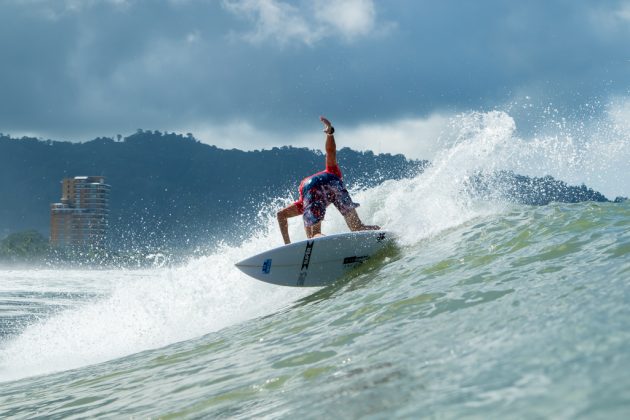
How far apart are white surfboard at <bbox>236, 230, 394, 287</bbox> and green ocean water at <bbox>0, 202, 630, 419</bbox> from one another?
281 mm

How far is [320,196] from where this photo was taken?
10750 mm

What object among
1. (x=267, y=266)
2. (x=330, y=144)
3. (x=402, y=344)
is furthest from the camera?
(x=330, y=144)

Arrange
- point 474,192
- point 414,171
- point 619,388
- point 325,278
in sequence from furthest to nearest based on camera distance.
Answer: point 414,171 → point 474,192 → point 325,278 → point 619,388

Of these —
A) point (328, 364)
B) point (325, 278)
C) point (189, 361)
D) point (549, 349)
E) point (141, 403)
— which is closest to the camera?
point (549, 349)

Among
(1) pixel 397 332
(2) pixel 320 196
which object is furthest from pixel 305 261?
(1) pixel 397 332

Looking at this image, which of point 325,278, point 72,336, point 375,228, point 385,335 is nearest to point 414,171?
point 375,228

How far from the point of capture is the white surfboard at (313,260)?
9.90m

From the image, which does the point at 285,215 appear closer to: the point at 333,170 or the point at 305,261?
the point at 333,170

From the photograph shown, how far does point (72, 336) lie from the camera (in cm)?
1272

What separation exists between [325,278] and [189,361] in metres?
3.36

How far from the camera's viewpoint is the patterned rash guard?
10.7 m

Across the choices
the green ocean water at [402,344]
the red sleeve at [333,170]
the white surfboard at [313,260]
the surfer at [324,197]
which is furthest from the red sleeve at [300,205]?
the green ocean water at [402,344]

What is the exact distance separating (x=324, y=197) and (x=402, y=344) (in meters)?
5.81

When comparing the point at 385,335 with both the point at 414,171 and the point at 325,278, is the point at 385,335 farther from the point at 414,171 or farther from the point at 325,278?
the point at 414,171
